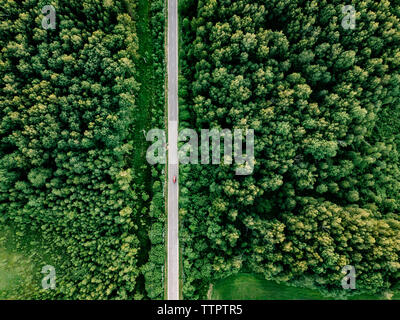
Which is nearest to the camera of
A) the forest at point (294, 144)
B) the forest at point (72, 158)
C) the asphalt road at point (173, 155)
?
the forest at point (294, 144)

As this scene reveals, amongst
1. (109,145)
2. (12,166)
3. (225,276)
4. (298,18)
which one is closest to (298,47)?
(298,18)

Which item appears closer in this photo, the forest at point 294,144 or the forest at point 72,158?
the forest at point 294,144

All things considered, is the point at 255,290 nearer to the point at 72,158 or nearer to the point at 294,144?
the point at 294,144

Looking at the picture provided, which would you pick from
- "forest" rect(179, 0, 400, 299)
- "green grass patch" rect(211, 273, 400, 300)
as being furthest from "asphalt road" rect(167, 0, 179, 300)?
"green grass patch" rect(211, 273, 400, 300)

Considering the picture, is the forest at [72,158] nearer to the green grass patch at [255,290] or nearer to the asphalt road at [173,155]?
the asphalt road at [173,155]

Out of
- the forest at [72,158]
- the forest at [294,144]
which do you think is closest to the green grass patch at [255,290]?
the forest at [294,144]

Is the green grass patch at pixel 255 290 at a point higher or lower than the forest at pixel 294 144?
lower

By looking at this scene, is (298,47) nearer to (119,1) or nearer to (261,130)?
(261,130)

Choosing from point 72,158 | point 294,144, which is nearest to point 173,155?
point 72,158
